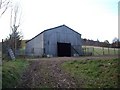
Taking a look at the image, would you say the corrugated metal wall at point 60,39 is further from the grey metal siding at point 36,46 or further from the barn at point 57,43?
the grey metal siding at point 36,46

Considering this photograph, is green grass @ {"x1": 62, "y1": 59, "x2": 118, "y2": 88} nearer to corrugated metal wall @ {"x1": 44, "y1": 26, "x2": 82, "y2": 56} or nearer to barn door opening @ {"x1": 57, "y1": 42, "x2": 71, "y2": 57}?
corrugated metal wall @ {"x1": 44, "y1": 26, "x2": 82, "y2": 56}

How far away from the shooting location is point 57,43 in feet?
152

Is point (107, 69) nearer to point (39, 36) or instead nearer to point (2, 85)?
point (2, 85)

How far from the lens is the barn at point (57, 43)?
4509cm

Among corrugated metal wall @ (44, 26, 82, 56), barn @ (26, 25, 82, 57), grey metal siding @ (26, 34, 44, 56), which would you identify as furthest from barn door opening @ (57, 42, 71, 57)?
grey metal siding @ (26, 34, 44, 56)

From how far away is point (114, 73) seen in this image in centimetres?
1574

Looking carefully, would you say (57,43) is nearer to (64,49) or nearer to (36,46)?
(64,49)

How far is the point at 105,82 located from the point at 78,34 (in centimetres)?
3476

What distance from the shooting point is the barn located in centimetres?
4509

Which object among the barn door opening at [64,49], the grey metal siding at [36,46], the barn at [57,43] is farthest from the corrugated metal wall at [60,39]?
the grey metal siding at [36,46]

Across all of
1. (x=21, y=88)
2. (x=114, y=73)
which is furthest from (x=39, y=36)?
(x=21, y=88)

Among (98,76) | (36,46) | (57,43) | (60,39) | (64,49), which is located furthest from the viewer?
(64,49)

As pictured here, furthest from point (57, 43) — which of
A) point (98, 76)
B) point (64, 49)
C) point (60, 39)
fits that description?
point (98, 76)

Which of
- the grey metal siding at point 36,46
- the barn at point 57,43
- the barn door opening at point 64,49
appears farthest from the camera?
the barn door opening at point 64,49
